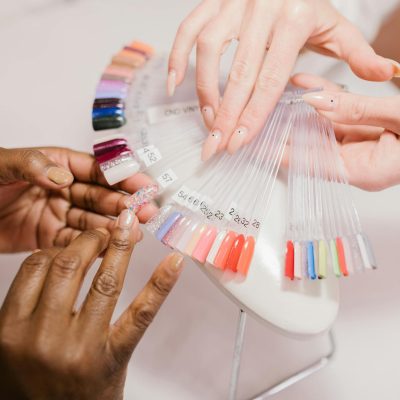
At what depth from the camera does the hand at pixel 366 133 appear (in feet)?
2.15

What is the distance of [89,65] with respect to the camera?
122 centimetres

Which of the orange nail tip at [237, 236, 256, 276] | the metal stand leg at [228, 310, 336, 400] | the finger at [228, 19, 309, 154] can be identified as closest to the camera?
the orange nail tip at [237, 236, 256, 276]

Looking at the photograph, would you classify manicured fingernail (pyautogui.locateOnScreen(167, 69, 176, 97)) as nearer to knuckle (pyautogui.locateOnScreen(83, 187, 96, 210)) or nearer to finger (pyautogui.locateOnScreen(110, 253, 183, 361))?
knuckle (pyautogui.locateOnScreen(83, 187, 96, 210))

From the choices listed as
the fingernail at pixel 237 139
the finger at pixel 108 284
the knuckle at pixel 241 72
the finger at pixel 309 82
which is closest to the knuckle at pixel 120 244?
the finger at pixel 108 284

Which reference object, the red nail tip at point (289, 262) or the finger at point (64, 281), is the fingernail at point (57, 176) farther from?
the red nail tip at point (289, 262)

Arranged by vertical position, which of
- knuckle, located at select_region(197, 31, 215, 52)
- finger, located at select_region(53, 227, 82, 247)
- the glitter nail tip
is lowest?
finger, located at select_region(53, 227, 82, 247)

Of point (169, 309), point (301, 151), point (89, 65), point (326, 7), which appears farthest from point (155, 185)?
point (89, 65)

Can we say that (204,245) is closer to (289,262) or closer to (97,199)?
(289,262)

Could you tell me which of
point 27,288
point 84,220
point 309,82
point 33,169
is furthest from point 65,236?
point 309,82

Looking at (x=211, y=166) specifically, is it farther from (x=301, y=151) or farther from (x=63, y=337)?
(x=63, y=337)

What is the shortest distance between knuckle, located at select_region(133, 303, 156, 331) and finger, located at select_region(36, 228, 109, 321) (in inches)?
2.9

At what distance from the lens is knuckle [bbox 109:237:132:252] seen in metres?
0.53

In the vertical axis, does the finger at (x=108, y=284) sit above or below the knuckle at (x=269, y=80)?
below

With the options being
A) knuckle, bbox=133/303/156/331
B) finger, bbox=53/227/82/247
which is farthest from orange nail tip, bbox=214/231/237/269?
finger, bbox=53/227/82/247
